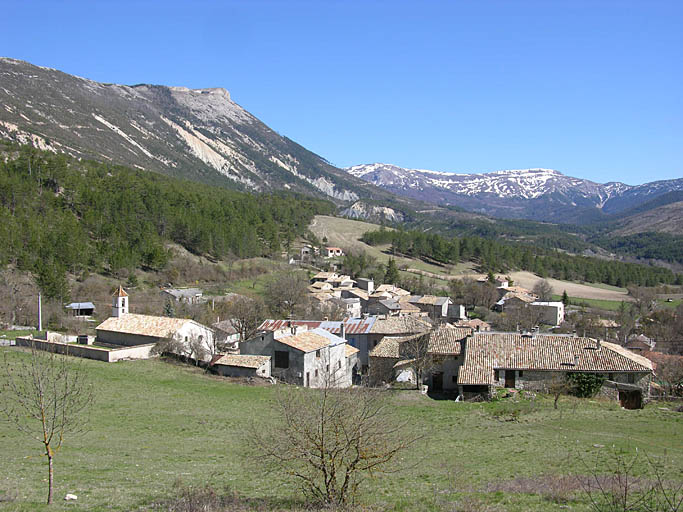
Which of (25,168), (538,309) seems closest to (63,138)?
(25,168)

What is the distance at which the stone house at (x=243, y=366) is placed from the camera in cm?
3562

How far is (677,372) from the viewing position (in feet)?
112

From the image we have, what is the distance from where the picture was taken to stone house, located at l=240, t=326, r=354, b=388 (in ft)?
120

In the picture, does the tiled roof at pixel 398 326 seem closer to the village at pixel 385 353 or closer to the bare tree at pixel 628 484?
the village at pixel 385 353

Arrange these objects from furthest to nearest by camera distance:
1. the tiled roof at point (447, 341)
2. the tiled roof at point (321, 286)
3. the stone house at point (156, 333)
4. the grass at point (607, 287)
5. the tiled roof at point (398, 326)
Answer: the grass at point (607, 287)
the tiled roof at point (321, 286)
the tiled roof at point (398, 326)
the stone house at point (156, 333)
the tiled roof at point (447, 341)

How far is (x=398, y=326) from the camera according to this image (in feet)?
163

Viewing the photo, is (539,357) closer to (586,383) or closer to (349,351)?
(586,383)

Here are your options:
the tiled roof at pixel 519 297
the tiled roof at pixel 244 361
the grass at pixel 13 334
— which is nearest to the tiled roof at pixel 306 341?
the tiled roof at pixel 244 361

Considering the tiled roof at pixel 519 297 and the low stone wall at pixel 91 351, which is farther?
the tiled roof at pixel 519 297

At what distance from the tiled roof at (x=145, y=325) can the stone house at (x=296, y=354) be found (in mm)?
6185

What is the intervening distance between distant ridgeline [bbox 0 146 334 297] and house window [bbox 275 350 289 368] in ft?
113

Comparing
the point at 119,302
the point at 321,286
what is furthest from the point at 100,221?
the point at 119,302

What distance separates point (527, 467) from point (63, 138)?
169929 mm

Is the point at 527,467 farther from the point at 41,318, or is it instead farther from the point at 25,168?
the point at 25,168
